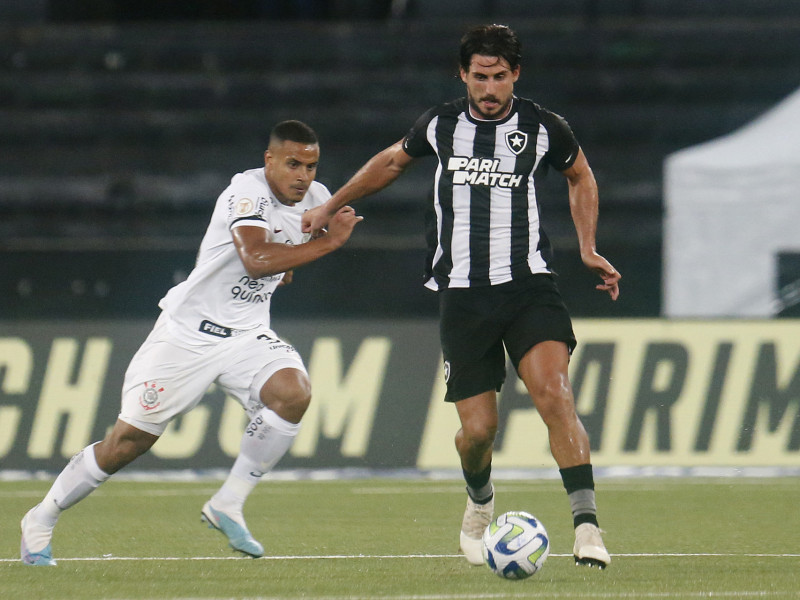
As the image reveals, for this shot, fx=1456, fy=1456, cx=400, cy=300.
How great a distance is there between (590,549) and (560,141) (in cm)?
139

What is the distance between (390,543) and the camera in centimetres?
581

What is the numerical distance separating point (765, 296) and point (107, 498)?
509 cm

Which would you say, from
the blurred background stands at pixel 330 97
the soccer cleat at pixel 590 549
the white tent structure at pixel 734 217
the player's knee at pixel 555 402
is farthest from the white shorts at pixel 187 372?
the blurred background stands at pixel 330 97

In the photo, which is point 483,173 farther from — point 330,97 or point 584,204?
point 330,97

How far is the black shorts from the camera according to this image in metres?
4.86

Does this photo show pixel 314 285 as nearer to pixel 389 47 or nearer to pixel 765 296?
pixel 765 296

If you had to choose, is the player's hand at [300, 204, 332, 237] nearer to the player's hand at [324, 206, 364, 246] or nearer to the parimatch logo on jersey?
the player's hand at [324, 206, 364, 246]

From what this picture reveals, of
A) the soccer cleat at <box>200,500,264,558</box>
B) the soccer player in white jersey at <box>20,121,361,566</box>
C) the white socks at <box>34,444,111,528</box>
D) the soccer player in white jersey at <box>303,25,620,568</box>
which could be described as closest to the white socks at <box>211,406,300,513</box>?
the soccer player in white jersey at <box>20,121,361,566</box>

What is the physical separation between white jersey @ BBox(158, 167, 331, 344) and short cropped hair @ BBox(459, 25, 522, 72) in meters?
0.93

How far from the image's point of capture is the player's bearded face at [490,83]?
15.7ft

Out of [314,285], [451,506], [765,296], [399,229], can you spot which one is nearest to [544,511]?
[451,506]

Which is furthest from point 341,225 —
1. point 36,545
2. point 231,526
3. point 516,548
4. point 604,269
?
point 36,545

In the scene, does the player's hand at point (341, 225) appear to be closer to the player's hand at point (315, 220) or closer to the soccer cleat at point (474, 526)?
the player's hand at point (315, 220)

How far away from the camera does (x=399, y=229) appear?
41.9 feet
